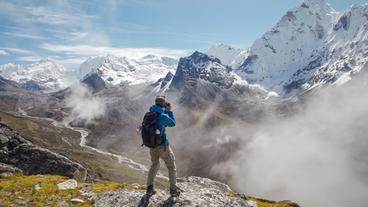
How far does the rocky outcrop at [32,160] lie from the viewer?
4127 cm

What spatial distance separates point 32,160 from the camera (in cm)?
4228

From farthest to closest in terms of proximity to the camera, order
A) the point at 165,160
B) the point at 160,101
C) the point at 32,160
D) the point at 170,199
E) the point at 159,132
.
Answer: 1. the point at 32,160
2. the point at 165,160
3. the point at 170,199
4. the point at 160,101
5. the point at 159,132

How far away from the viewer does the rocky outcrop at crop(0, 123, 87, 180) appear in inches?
1625

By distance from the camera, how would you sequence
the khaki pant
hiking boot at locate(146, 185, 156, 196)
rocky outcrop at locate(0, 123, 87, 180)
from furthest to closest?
rocky outcrop at locate(0, 123, 87, 180)
hiking boot at locate(146, 185, 156, 196)
the khaki pant

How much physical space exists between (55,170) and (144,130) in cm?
2584

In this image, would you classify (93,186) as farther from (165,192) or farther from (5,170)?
(5,170)

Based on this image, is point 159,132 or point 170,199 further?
point 170,199

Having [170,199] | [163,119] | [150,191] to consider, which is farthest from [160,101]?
[170,199]

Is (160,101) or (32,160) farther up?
(160,101)

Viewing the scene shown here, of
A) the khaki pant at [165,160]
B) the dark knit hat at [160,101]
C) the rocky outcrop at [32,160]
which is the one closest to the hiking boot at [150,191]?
the khaki pant at [165,160]

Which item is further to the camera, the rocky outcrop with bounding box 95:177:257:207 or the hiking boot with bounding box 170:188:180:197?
the hiking boot with bounding box 170:188:180:197

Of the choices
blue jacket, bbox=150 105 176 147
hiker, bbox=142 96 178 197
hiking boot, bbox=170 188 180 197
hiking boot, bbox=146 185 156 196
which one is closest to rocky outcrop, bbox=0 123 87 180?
hiking boot, bbox=146 185 156 196

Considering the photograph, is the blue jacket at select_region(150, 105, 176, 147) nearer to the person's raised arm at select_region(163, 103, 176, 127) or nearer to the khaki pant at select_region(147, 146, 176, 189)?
the person's raised arm at select_region(163, 103, 176, 127)

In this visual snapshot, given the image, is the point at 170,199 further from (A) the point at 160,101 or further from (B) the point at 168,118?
(A) the point at 160,101
